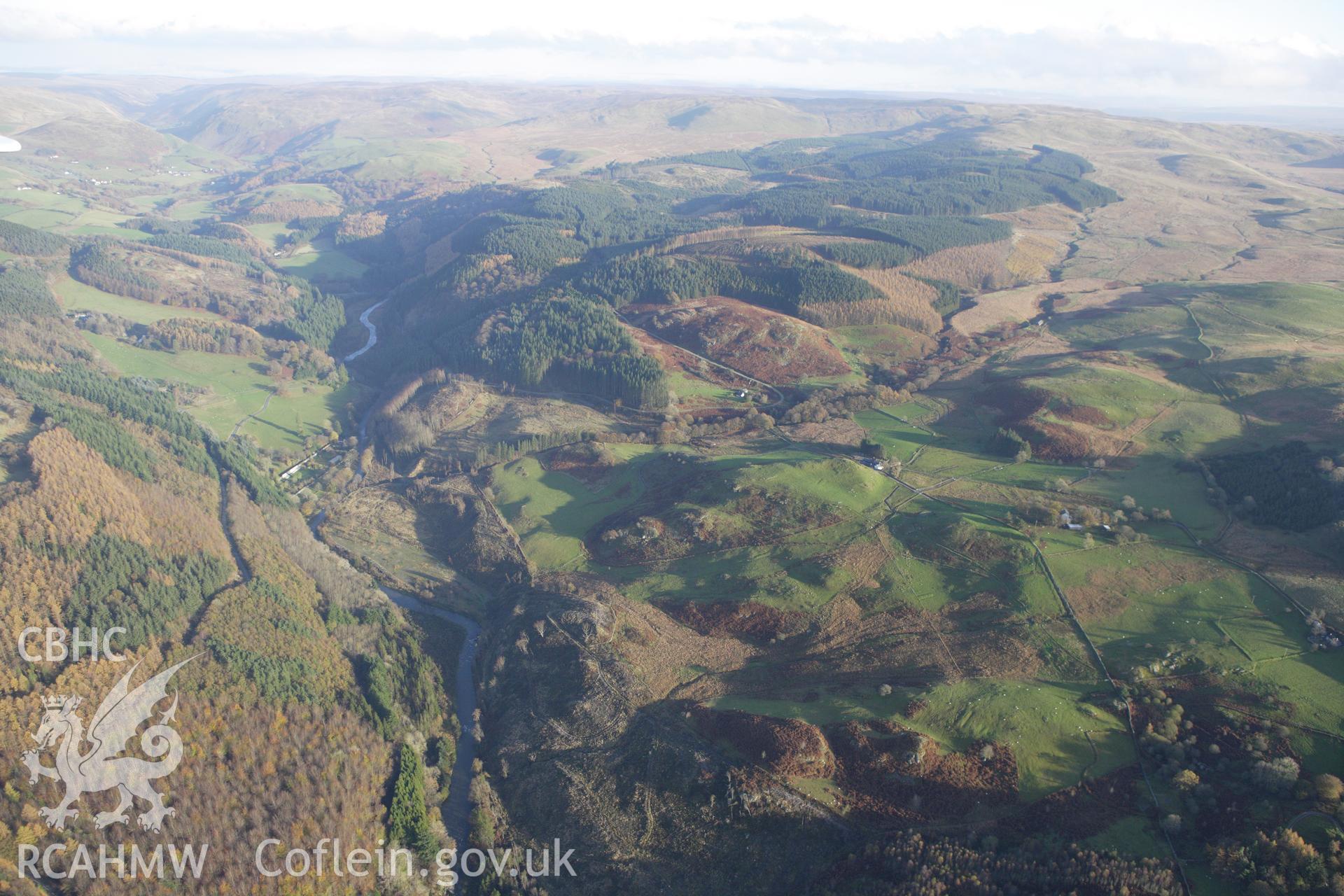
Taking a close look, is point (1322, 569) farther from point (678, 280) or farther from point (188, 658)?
point (678, 280)

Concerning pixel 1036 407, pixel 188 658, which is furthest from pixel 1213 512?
pixel 188 658

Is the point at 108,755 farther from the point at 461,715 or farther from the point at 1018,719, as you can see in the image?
the point at 1018,719

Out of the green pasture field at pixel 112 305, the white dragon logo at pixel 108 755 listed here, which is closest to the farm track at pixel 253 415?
the green pasture field at pixel 112 305

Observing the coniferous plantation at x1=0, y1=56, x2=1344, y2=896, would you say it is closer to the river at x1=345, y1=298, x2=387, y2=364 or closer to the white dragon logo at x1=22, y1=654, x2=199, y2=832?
the white dragon logo at x1=22, y1=654, x2=199, y2=832

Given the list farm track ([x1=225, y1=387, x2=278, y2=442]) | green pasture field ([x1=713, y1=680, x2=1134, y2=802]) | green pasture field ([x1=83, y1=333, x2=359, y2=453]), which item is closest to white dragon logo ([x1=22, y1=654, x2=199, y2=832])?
green pasture field ([x1=713, y1=680, x2=1134, y2=802])

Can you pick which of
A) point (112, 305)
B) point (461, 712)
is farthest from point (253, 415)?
point (461, 712)

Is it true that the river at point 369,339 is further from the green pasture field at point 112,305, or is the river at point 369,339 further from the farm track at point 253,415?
the green pasture field at point 112,305
